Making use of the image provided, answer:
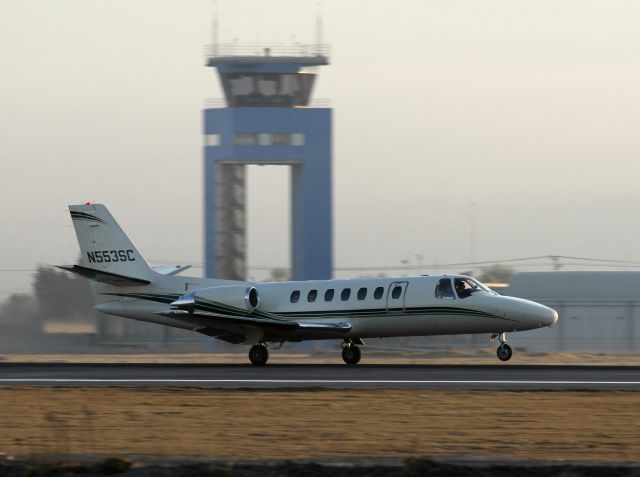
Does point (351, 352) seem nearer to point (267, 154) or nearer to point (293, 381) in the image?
point (293, 381)

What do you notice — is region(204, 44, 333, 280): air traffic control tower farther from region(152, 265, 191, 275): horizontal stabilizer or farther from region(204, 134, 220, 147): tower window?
region(152, 265, 191, 275): horizontal stabilizer

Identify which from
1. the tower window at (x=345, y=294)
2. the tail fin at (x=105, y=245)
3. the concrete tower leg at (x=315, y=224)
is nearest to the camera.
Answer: the tower window at (x=345, y=294)

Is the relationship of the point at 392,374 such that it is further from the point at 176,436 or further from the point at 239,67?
the point at 239,67

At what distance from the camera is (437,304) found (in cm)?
3102

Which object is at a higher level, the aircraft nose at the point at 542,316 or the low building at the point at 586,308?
the aircraft nose at the point at 542,316

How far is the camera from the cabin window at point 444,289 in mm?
→ 31062

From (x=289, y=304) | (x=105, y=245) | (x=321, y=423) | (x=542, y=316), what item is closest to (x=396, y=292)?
(x=289, y=304)

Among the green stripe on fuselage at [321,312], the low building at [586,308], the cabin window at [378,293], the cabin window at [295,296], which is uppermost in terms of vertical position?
the cabin window at [378,293]

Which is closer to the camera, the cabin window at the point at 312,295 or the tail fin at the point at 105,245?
the cabin window at the point at 312,295

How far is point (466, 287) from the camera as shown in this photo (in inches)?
1228

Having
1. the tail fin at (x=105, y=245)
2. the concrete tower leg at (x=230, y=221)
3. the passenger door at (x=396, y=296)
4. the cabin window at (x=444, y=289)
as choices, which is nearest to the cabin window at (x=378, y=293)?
the passenger door at (x=396, y=296)

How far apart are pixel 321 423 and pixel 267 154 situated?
50143mm

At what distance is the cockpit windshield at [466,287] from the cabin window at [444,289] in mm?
191

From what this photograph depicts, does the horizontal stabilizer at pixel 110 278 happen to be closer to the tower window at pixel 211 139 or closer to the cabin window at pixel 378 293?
the cabin window at pixel 378 293
